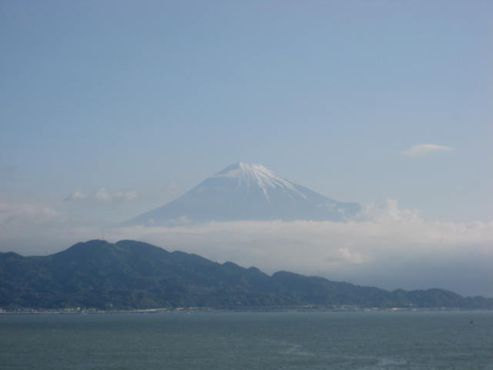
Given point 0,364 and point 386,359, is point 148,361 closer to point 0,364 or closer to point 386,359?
point 0,364

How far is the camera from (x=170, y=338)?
11288 cm

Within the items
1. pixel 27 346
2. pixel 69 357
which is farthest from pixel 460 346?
pixel 27 346

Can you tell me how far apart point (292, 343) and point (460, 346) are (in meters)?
20.2

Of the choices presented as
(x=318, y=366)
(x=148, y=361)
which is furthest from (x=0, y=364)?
(x=318, y=366)

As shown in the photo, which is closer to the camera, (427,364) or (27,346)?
(427,364)

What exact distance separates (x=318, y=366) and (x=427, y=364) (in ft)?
32.5

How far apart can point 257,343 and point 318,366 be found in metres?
32.0

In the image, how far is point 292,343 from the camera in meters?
102

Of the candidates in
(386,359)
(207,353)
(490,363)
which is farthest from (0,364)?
(490,363)

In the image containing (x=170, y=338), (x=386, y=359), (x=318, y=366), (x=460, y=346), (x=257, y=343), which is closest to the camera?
(x=318, y=366)

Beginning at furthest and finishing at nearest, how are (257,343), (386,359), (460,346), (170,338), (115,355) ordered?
1. (170,338)
2. (257,343)
3. (460,346)
4. (115,355)
5. (386,359)

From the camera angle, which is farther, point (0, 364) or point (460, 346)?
point (460, 346)

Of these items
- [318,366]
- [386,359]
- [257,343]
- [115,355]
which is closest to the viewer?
[318,366]

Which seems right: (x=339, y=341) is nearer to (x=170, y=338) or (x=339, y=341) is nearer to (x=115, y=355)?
(x=170, y=338)
